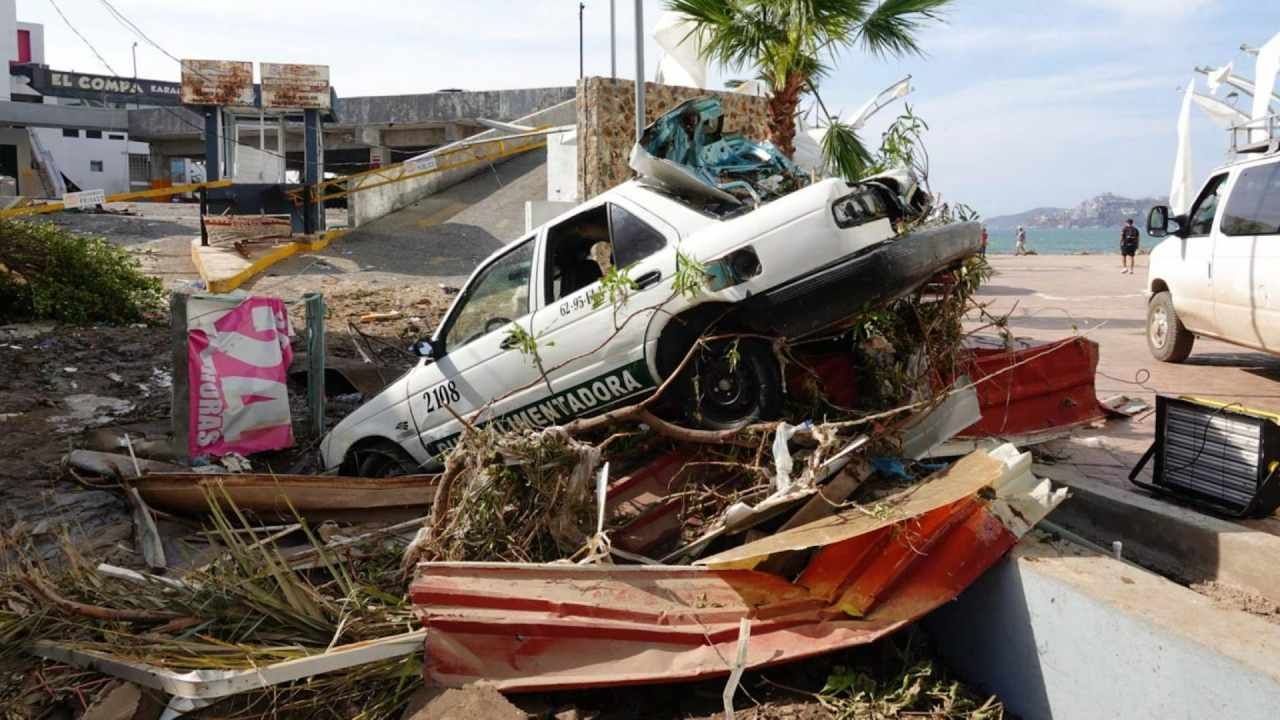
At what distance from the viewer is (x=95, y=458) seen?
239 inches

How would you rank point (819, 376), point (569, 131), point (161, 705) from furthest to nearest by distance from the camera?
point (569, 131) → point (819, 376) → point (161, 705)

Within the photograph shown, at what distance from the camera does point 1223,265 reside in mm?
8312

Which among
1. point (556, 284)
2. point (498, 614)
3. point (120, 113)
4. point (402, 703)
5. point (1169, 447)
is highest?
point (120, 113)

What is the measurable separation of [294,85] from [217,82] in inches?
86.2

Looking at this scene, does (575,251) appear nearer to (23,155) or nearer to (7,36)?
(23,155)

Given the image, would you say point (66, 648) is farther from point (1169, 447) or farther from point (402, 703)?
point (1169, 447)

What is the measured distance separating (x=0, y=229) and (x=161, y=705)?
9.58 m

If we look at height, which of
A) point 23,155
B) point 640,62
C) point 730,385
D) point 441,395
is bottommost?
point 441,395

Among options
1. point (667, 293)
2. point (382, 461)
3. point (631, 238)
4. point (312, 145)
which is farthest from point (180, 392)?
point (312, 145)

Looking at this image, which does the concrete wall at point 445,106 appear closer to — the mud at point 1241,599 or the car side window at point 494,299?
the car side window at point 494,299

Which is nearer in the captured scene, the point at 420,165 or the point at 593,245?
the point at 593,245

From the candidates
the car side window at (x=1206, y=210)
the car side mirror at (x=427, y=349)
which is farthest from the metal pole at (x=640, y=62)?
the car side window at (x=1206, y=210)

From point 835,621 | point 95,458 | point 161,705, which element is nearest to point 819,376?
point 835,621

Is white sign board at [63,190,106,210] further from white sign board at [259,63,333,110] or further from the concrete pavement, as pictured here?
the concrete pavement
